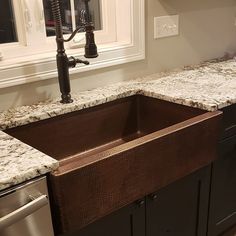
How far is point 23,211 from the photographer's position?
0.93 m

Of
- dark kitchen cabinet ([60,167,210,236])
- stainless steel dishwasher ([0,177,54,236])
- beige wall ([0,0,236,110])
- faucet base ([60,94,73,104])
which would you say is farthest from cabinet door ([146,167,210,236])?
beige wall ([0,0,236,110])

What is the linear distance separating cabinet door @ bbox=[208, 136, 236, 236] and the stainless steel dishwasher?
86 centimetres

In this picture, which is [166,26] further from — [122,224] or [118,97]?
[122,224]

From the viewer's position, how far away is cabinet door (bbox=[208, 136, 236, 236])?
5.32 feet

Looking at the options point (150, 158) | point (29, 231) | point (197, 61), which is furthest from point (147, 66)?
point (29, 231)

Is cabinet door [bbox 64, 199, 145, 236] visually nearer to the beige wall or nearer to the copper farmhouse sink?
the copper farmhouse sink

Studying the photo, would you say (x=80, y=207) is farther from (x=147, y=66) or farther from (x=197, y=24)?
(x=197, y=24)

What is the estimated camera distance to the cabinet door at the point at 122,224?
46.9 inches

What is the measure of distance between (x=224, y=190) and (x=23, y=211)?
1104mm

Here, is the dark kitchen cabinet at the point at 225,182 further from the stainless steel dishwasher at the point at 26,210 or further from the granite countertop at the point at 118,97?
the stainless steel dishwasher at the point at 26,210

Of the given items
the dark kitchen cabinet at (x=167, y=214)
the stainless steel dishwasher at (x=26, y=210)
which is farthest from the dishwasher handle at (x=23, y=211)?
the dark kitchen cabinet at (x=167, y=214)

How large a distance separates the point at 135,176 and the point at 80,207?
0.23m

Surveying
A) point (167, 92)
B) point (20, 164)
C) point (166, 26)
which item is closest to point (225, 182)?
point (167, 92)

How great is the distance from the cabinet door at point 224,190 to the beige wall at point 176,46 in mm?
658
